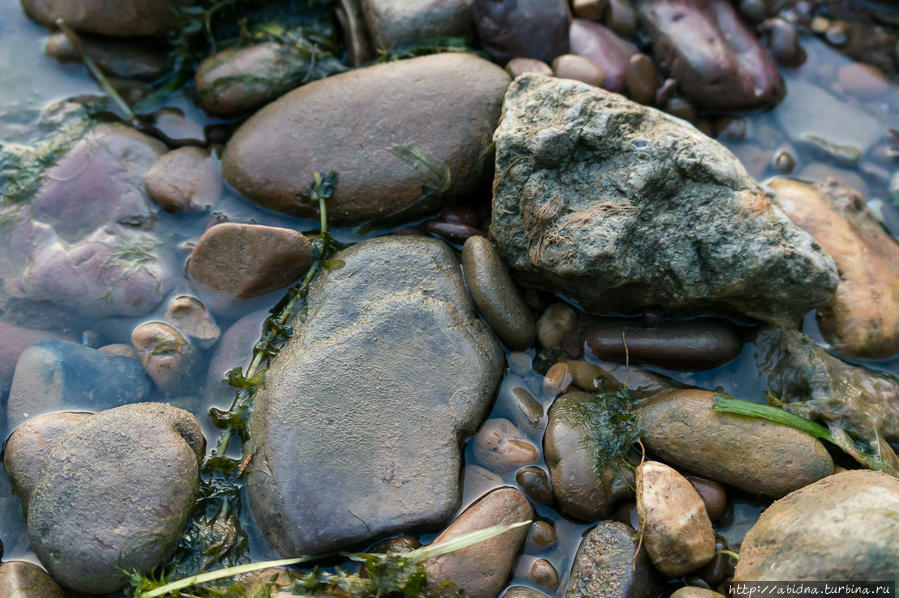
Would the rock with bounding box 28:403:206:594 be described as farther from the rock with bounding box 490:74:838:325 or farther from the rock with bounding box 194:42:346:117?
the rock with bounding box 194:42:346:117

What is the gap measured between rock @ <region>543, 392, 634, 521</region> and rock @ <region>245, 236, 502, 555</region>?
41cm

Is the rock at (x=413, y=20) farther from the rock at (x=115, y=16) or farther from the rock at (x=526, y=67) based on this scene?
the rock at (x=115, y=16)

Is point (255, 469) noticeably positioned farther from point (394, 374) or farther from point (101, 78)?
point (101, 78)

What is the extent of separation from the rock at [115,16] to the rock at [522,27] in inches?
78.9

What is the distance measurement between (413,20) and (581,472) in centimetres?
292

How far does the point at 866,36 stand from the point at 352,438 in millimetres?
4750

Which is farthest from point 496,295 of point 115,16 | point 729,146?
point 115,16

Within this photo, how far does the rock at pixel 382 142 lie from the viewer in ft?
12.5

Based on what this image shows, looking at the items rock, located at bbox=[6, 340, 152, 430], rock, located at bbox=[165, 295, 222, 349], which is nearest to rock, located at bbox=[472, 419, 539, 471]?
rock, located at bbox=[165, 295, 222, 349]

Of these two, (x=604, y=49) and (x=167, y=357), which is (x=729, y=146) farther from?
(x=167, y=357)

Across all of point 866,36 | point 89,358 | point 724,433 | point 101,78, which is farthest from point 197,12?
point 866,36

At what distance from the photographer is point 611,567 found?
291 centimetres

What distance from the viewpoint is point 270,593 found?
285cm

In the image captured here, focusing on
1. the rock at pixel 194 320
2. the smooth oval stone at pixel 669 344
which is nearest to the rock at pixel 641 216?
the smooth oval stone at pixel 669 344
